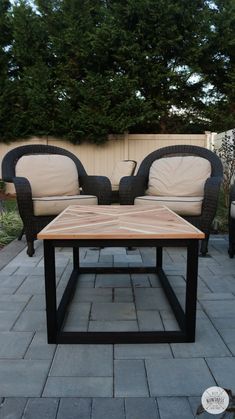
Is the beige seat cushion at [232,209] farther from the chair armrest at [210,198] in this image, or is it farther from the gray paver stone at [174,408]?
the gray paver stone at [174,408]

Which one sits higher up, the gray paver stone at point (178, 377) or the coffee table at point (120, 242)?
the coffee table at point (120, 242)

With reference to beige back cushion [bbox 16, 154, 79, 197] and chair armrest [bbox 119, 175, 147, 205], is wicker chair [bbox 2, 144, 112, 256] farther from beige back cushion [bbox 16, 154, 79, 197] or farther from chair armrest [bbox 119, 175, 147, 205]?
chair armrest [bbox 119, 175, 147, 205]

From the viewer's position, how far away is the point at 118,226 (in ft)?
5.01

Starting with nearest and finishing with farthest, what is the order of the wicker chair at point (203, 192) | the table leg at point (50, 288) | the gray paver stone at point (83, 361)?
the gray paver stone at point (83, 361) → the table leg at point (50, 288) → the wicker chair at point (203, 192)

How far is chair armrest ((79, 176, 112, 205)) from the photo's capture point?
3.22m

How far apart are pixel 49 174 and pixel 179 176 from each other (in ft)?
4.15

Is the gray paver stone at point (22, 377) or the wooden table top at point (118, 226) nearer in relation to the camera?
the gray paver stone at point (22, 377)

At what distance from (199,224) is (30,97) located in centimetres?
543

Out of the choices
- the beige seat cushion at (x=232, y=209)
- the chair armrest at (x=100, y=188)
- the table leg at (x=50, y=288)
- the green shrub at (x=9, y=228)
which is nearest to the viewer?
the table leg at (x=50, y=288)

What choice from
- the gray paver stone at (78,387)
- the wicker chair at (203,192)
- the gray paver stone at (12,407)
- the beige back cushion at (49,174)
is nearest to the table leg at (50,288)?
the gray paver stone at (78,387)

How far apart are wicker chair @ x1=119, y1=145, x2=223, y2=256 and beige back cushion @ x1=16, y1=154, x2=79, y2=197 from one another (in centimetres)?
59

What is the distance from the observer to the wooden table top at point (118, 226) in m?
1.35

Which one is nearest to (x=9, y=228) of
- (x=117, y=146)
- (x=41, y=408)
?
(x=41, y=408)

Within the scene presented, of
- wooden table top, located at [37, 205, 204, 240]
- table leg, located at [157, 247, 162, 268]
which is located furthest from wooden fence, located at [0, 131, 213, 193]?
wooden table top, located at [37, 205, 204, 240]
